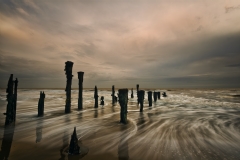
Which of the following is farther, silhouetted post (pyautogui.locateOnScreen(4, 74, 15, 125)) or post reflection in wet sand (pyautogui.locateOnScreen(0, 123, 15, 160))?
silhouetted post (pyautogui.locateOnScreen(4, 74, 15, 125))

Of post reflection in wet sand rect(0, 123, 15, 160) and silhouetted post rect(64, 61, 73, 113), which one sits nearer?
post reflection in wet sand rect(0, 123, 15, 160)

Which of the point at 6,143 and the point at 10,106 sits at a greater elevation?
the point at 10,106

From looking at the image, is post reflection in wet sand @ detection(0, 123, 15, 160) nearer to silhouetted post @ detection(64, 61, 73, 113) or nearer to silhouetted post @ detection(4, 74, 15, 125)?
silhouetted post @ detection(4, 74, 15, 125)

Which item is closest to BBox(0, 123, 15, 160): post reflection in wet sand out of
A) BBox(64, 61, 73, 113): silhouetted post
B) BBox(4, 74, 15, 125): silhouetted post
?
BBox(4, 74, 15, 125): silhouetted post

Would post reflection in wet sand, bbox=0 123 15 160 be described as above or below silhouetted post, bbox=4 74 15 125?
below

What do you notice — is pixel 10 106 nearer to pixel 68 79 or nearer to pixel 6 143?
pixel 6 143

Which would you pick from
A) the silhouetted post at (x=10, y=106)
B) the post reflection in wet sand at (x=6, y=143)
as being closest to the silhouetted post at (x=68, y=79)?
the silhouetted post at (x=10, y=106)

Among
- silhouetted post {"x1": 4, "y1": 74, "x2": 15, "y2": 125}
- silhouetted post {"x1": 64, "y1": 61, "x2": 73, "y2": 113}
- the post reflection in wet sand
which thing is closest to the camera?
the post reflection in wet sand

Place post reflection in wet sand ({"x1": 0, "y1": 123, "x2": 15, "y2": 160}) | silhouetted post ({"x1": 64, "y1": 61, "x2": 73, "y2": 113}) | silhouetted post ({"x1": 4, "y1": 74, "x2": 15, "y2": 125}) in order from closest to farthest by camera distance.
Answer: post reflection in wet sand ({"x1": 0, "y1": 123, "x2": 15, "y2": 160}) → silhouetted post ({"x1": 4, "y1": 74, "x2": 15, "y2": 125}) → silhouetted post ({"x1": 64, "y1": 61, "x2": 73, "y2": 113})

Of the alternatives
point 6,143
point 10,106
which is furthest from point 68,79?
point 6,143

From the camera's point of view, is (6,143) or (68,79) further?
(68,79)

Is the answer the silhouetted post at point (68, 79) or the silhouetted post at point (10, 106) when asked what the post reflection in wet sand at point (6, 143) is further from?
the silhouetted post at point (68, 79)

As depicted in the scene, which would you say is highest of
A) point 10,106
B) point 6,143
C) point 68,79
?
point 68,79

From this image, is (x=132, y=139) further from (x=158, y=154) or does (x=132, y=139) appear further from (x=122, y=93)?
(x=122, y=93)
